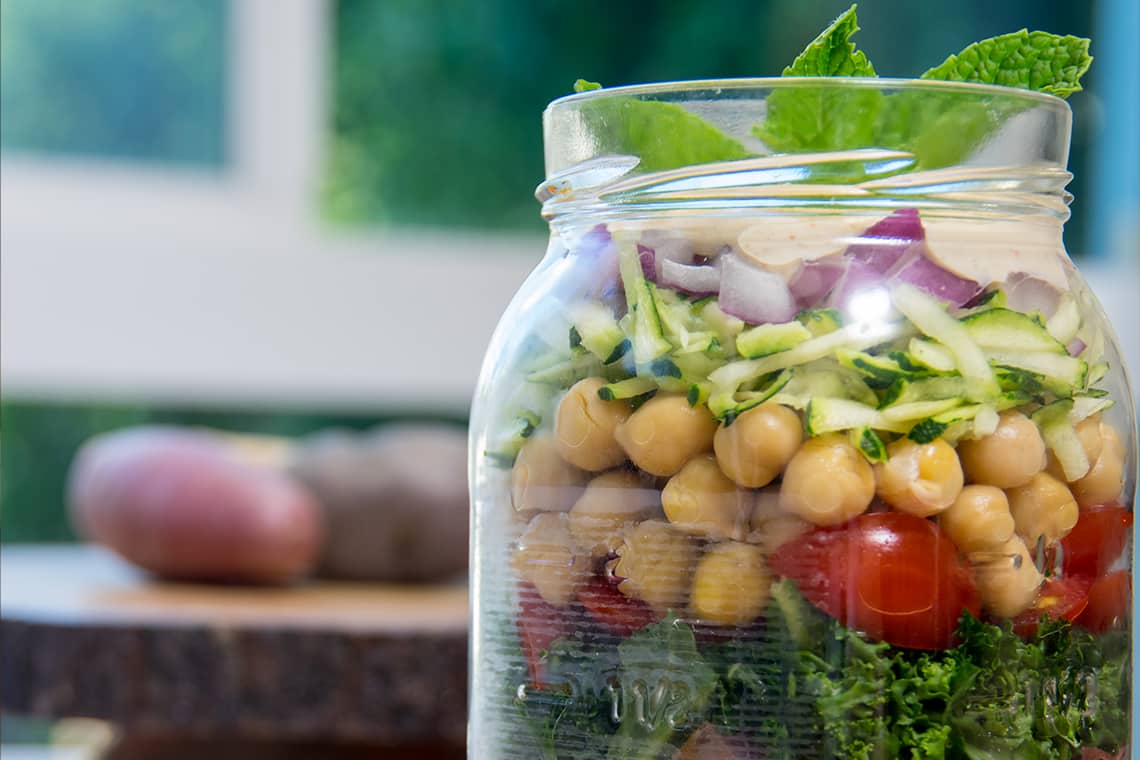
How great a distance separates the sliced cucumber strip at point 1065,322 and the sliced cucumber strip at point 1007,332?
0.04 ft

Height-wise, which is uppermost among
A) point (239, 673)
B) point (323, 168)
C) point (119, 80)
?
point (119, 80)

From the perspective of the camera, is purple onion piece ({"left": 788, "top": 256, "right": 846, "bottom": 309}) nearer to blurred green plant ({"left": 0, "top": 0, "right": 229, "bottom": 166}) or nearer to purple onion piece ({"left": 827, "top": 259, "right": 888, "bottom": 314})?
purple onion piece ({"left": 827, "top": 259, "right": 888, "bottom": 314})

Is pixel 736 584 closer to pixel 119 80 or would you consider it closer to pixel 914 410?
pixel 914 410

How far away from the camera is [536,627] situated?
395 mm

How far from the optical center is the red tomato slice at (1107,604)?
0.39m

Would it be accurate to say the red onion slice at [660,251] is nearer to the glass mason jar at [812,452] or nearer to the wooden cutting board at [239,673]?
the glass mason jar at [812,452]

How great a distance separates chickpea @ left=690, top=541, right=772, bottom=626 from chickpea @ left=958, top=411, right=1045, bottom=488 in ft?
0.18

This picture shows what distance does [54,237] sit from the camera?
2.34 m

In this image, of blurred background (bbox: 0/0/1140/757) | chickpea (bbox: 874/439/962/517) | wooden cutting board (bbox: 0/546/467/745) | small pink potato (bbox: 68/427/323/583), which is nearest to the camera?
chickpea (bbox: 874/439/962/517)

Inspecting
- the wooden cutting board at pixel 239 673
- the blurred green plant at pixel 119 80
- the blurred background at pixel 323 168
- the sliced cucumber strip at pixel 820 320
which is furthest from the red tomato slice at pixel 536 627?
the blurred green plant at pixel 119 80

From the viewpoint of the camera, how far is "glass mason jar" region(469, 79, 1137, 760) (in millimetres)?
356

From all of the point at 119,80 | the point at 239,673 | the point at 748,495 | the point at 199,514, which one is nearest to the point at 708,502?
the point at 748,495

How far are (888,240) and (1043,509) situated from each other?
0.26 feet

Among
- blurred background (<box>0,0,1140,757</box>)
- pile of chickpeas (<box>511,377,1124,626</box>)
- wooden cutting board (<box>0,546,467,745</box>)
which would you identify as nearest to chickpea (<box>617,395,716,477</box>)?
pile of chickpeas (<box>511,377,1124,626</box>)
